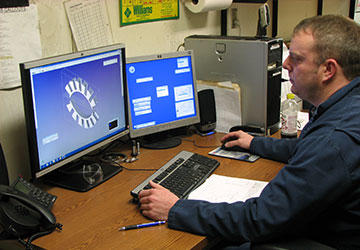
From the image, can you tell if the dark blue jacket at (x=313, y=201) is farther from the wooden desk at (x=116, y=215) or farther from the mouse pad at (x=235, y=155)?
the mouse pad at (x=235, y=155)

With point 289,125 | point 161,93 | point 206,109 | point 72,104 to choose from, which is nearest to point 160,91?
point 161,93

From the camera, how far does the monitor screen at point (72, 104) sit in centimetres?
128

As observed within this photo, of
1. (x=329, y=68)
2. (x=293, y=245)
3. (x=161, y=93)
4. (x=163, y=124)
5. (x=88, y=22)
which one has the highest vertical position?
(x=88, y=22)

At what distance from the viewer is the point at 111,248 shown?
1.12 meters

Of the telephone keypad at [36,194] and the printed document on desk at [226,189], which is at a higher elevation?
the telephone keypad at [36,194]

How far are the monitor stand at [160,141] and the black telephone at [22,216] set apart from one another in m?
0.70

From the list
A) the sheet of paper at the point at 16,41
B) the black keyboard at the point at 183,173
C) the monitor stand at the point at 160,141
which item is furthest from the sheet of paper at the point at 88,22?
the black keyboard at the point at 183,173

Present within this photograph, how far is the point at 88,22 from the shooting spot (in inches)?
68.4

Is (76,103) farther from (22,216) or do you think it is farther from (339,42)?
(339,42)

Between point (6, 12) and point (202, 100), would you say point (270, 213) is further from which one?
point (6, 12)

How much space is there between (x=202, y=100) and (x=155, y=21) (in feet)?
1.55

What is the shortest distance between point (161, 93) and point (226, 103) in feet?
1.19

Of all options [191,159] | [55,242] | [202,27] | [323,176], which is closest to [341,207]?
[323,176]

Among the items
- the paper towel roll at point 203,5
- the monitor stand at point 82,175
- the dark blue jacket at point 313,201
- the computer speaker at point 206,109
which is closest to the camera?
the dark blue jacket at point 313,201
